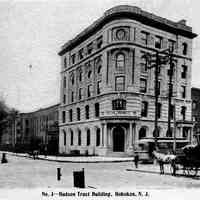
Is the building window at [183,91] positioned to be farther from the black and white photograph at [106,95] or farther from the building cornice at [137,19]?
the building cornice at [137,19]

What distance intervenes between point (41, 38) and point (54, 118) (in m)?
44.0

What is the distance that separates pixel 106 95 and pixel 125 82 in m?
2.67

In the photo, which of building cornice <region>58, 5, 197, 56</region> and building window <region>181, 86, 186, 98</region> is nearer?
building cornice <region>58, 5, 197, 56</region>

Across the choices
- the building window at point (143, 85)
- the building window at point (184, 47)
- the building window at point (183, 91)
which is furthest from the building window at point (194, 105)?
the building window at point (143, 85)

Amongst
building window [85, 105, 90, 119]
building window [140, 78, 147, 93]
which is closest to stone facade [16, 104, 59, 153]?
building window [85, 105, 90, 119]

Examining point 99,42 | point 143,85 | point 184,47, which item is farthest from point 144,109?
point 184,47

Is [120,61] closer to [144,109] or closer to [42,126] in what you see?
[144,109]

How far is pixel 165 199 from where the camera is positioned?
31.2 feet

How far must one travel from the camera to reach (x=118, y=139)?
32.8 meters

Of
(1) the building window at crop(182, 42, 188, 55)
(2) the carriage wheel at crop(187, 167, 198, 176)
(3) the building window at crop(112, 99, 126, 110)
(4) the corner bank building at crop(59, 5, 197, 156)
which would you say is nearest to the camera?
(2) the carriage wheel at crop(187, 167, 198, 176)

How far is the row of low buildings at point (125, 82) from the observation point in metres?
32.4

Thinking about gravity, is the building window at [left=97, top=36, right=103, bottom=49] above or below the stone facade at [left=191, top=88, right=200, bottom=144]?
above

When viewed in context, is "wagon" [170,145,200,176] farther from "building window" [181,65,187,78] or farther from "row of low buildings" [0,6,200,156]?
"building window" [181,65,187,78]

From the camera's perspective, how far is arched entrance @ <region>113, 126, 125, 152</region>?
3275 centimetres
